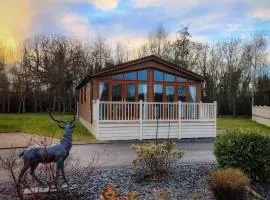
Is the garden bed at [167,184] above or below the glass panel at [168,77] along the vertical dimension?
below

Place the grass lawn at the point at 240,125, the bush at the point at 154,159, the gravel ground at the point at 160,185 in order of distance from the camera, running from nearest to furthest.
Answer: the gravel ground at the point at 160,185 < the bush at the point at 154,159 < the grass lawn at the point at 240,125

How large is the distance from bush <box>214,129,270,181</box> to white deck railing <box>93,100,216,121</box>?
851 cm

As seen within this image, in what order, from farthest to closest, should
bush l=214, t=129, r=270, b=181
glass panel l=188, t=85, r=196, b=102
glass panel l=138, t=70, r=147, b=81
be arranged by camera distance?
glass panel l=188, t=85, r=196, b=102, glass panel l=138, t=70, r=147, b=81, bush l=214, t=129, r=270, b=181

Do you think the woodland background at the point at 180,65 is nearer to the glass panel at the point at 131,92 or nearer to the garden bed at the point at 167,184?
the glass panel at the point at 131,92

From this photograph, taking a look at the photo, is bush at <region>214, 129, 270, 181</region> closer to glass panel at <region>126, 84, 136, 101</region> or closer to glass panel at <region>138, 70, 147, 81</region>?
glass panel at <region>126, 84, 136, 101</region>

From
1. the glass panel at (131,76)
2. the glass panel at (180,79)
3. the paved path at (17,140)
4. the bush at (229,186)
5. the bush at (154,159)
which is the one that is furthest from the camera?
the glass panel at (180,79)

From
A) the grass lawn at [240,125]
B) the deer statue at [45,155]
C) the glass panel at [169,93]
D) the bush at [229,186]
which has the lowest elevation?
the grass lawn at [240,125]

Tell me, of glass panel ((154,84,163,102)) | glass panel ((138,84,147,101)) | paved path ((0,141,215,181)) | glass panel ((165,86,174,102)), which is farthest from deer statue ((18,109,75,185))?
glass panel ((165,86,174,102))

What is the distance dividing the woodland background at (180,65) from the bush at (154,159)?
2952cm

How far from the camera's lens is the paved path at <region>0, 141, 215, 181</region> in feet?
32.3

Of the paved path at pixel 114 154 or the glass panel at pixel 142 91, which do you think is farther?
the glass panel at pixel 142 91

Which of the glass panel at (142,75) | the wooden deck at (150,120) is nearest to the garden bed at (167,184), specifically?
the wooden deck at (150,120)

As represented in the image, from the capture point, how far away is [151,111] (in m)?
16.8

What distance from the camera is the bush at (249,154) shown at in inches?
272
